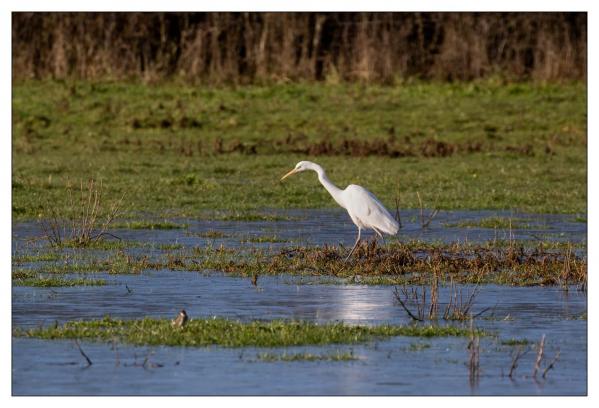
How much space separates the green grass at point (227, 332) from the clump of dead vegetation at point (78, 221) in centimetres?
402

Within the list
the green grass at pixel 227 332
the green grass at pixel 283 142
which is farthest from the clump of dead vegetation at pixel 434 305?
the green grass at pixel 283 142

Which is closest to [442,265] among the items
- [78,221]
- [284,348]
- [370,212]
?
[370,212]

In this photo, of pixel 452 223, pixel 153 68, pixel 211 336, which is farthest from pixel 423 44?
pixel 211 336

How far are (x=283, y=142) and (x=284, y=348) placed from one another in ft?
57.7

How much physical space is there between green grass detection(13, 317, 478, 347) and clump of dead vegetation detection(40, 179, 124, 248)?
158 inches

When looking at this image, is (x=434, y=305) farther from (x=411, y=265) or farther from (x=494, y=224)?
(x=494, y=224)

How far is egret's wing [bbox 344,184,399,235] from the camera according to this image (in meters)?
13.8

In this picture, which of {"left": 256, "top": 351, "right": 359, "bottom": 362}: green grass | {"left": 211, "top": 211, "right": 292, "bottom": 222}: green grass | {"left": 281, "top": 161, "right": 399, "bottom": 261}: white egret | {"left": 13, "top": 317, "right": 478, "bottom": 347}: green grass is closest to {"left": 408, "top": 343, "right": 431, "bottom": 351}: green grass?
{"left": 13, "top": 317, "right": 478, "bottom": 347}: green grass

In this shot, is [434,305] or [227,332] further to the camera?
[434,305]

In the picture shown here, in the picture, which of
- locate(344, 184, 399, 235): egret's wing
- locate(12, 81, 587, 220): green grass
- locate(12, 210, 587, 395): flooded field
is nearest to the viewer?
locate(12, 210, 587, 395): flooded field

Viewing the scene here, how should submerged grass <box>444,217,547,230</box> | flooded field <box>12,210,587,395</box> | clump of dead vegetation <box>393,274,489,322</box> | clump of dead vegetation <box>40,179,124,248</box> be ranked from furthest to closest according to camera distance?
1. submerged grass <box>444,217,547,230</box>
2. clump of dead vegetation <box>40,179,124,248</box>
3. clump of dead vegetation <box>393,274,489,322</box>
4. flooded field <box>12,210,587,395</box>

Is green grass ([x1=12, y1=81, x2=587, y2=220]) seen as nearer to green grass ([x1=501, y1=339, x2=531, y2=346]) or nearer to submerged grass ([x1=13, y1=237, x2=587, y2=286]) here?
submerged grass ([x1=13, y1=237, x2=587, y2=286])

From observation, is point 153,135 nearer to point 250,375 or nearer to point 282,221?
point 282,221

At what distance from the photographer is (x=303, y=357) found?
877cm
